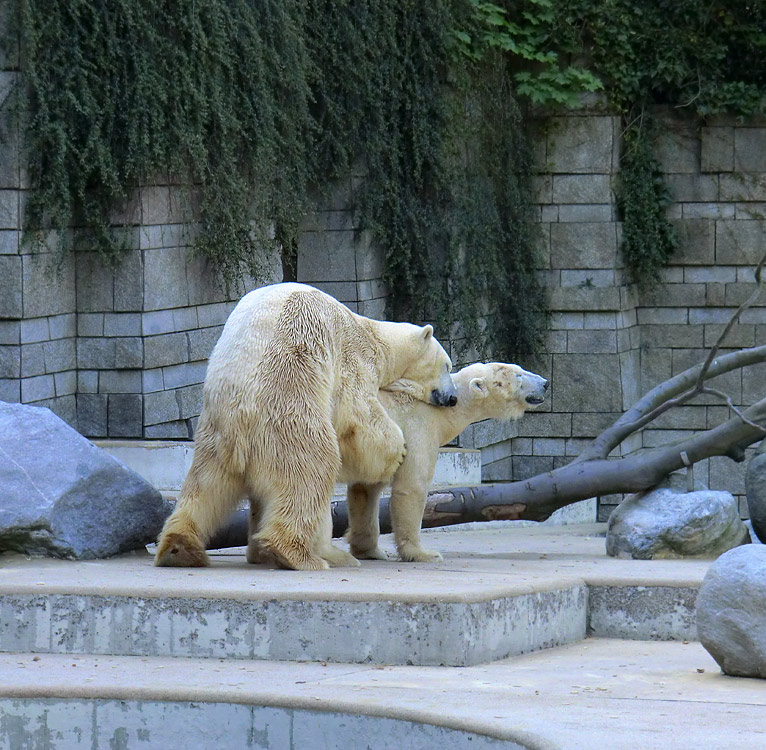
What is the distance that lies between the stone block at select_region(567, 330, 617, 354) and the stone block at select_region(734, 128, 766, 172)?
74.5 inches

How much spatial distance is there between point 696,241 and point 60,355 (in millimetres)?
6504

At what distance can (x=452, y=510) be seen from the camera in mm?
6617

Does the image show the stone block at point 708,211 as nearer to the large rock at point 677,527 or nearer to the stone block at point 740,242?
the stone block at point 740,242

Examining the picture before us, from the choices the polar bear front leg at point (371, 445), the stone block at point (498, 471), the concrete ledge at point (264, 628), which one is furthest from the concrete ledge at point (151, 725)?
the stone block at point (498, 471)

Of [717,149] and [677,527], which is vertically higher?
[717,149]

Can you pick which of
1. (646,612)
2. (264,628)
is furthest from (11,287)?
(646,612)

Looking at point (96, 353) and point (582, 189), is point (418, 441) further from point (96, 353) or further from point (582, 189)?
point (582, 189)

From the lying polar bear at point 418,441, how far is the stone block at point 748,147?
269 inches

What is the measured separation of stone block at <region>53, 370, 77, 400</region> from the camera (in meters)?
8.16

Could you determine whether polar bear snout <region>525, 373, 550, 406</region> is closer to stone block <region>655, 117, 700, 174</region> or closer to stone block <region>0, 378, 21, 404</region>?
stone block <region>0, 378, 21, 404</region>

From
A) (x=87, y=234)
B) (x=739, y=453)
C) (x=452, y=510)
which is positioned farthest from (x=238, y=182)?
(x=739, y=453)

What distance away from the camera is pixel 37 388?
7895 millimetres

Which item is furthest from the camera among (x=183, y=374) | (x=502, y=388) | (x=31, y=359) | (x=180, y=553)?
(x=183, y=374)

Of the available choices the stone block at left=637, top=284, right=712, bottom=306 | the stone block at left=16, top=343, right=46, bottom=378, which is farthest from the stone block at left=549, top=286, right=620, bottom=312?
the stone block at left=16, top=343, right=46, bottom=378
